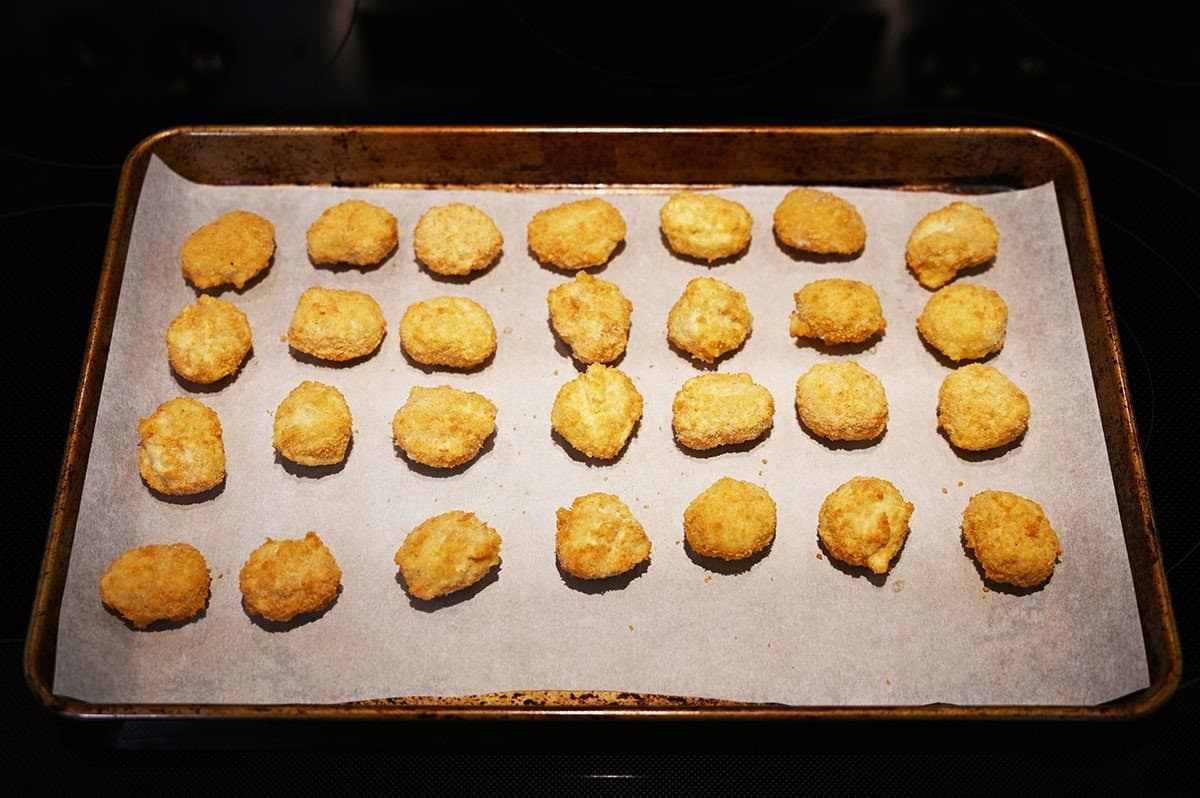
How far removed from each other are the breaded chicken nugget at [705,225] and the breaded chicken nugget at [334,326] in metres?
0.91

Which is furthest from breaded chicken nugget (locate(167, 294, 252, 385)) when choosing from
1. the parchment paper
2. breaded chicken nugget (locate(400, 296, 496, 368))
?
breaded chicken nugget (locate(400, 296, 496, 368))

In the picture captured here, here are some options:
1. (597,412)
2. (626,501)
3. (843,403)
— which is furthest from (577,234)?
(843,403)

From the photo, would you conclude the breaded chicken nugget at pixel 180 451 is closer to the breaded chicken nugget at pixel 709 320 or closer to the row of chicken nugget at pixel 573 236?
the row of chicken nugget at pixel 573 236

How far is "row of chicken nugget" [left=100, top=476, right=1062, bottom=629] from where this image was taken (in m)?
2.42

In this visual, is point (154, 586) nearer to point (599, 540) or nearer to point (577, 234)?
point (599, 540)

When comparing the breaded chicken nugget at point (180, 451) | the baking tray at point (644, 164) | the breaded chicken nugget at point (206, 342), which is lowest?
the breaded chicken nugget at point (180, 451)

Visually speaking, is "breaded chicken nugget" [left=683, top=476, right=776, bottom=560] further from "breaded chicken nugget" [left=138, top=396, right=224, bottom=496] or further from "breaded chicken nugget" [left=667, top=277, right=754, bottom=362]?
"breaded chicken nugget" [left=138, top=396, right=224, bottom=496]

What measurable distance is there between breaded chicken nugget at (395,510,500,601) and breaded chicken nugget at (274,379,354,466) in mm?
332

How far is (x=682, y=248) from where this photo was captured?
2.88 metres

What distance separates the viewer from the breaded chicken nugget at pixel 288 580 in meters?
2.41
